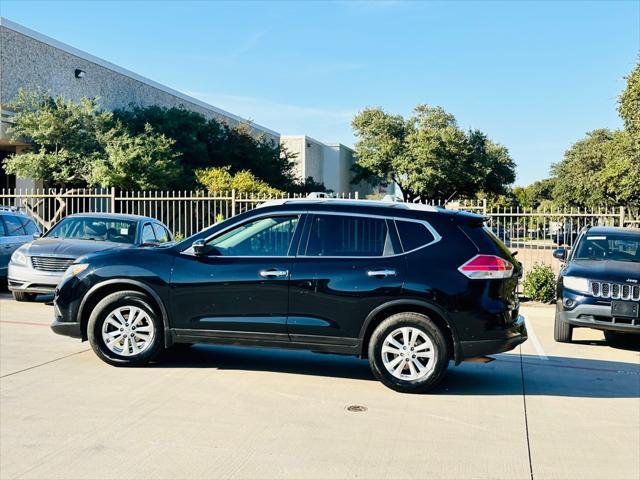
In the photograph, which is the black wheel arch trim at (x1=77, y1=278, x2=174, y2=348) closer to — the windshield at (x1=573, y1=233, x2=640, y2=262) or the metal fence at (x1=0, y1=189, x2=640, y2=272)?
the metal fence at (x1=0, y1=189, x2=640, y2=272)

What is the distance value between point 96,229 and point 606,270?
29.4 feet

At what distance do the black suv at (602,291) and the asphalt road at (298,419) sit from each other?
1.11m

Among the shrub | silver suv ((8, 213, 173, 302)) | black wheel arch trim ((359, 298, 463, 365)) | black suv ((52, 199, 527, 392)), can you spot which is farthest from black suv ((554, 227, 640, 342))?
silver suv ((8, 213, 173, 302))

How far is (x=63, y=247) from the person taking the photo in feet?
39.4

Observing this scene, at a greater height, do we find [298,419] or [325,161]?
[325,161]

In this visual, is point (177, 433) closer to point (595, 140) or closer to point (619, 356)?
point (619, 356)

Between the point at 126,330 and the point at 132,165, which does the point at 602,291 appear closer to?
the point at 126,330

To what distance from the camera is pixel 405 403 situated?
21.1ft

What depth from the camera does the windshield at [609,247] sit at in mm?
10672

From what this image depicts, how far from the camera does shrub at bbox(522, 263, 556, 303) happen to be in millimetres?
14688

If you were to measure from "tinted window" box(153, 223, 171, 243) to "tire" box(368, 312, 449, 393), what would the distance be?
25.9ft

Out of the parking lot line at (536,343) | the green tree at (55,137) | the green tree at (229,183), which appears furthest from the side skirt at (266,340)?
the green tree at (55,137)

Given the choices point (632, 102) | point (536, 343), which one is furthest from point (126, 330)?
point (632, 102)

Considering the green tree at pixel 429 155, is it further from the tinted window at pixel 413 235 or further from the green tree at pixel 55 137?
the tinted window at pixel 413 235
